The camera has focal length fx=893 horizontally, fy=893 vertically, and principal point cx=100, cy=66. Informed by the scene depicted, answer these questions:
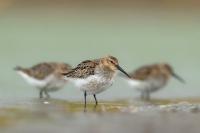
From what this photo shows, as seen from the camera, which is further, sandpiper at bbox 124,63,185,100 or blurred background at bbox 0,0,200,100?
blurred background at bbox 0,0,200,100

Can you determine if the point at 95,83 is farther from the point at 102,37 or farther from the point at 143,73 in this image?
the point at 102,37

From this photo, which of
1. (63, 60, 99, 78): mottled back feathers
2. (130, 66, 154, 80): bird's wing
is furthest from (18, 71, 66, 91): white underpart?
(63, 60, 99, 78): mottled back feathers

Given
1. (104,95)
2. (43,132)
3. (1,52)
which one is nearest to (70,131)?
(43,132)

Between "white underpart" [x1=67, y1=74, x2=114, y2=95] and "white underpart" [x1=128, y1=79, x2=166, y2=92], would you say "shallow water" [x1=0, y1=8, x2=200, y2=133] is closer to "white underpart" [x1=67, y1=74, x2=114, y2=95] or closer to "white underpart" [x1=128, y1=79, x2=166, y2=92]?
"white underpart" [x1=128, y1=79, x2=166, y2=92]

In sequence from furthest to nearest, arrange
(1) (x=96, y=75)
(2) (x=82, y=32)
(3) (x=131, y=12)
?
(3) (x=131, y=12) → (2) (x=82, y=32) → (1) (x=96, y=75)

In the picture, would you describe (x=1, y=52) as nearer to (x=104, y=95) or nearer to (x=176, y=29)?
(x=104, y=95)

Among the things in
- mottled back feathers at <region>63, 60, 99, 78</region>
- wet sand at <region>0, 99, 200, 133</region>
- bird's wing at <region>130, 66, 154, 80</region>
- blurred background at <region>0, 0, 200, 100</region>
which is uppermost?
blurred background at <region>0, 0, 200, 100</region>

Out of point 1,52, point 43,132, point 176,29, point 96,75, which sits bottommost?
point 43,132

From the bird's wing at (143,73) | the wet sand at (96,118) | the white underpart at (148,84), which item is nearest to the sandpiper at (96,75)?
the wet sand at (96,118)
